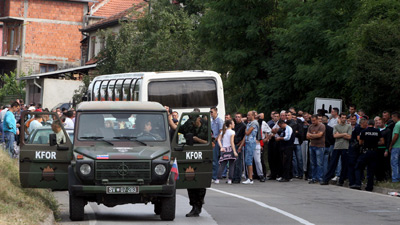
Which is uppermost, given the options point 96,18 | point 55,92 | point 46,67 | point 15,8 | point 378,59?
point 15,8

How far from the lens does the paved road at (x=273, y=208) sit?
1414 centimetres

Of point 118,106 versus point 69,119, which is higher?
point 118,106

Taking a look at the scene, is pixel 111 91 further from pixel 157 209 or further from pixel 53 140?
pixel 53 140

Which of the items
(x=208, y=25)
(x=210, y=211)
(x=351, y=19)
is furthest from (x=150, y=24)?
(x=210, y=211)

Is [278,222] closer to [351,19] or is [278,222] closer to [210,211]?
[210,211]

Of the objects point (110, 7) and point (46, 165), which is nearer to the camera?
point (46, 165)

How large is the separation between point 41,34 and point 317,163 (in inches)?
2340

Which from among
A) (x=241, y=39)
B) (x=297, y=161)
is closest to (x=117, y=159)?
(x=297, y=161)

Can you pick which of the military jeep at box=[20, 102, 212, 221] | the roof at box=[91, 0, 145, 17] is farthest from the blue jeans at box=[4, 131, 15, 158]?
the roof at box=[91, 0, 145, 17]

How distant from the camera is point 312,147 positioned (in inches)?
961

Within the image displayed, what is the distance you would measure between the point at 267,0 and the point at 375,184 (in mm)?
16279

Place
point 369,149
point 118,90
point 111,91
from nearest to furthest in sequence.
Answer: point 369,149 < point 118,90 < point 111,91

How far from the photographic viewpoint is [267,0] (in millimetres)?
37031

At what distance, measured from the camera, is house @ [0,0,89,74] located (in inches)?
3132
